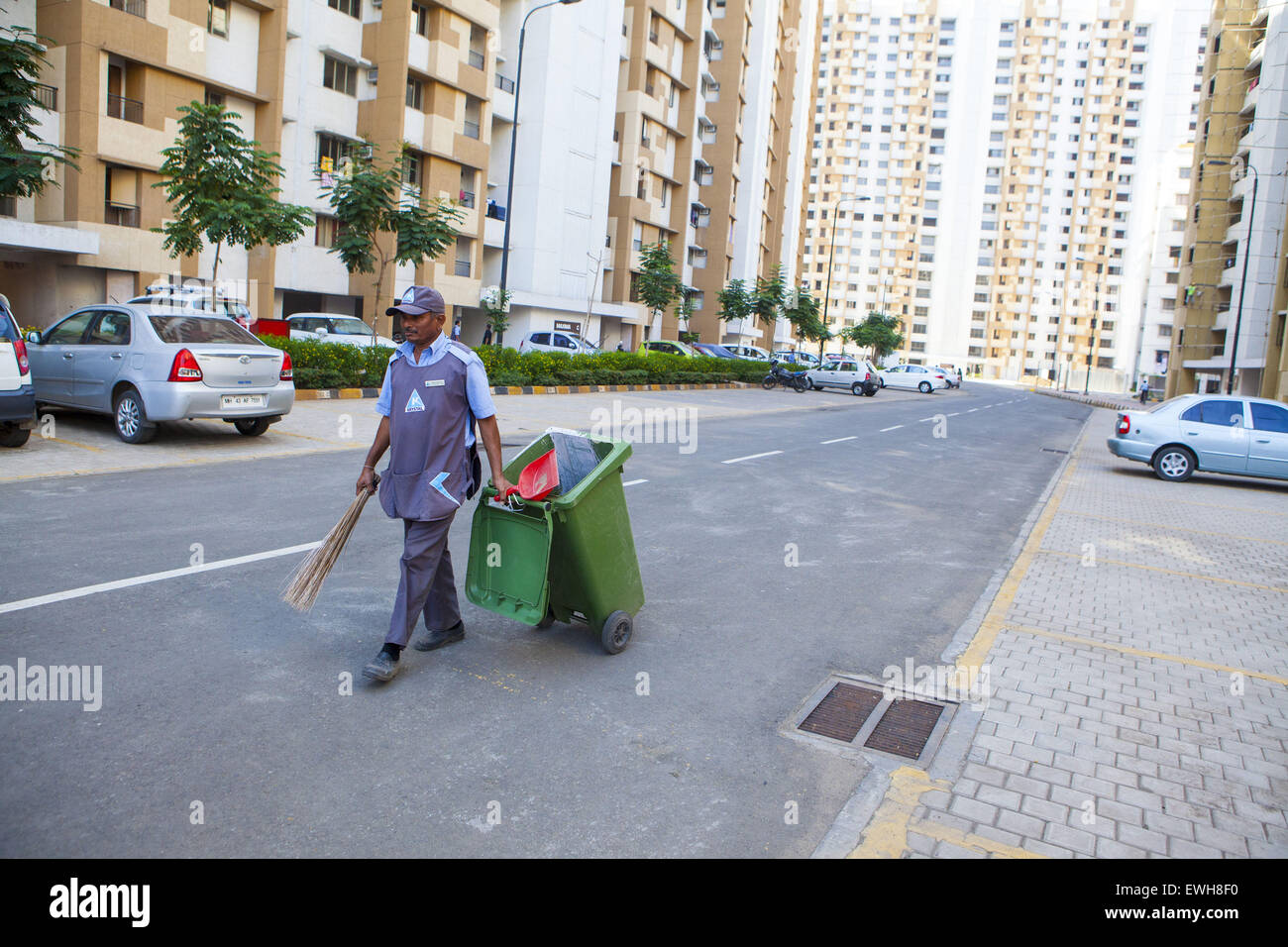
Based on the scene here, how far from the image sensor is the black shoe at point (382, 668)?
4.48 m

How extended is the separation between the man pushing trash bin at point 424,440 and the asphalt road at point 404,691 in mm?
448

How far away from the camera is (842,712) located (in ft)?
15.4

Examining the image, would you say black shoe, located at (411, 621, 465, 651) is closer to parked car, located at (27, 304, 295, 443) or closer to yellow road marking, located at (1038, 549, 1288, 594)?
yellow road marking, located at (1038, 549, 1288, 594)

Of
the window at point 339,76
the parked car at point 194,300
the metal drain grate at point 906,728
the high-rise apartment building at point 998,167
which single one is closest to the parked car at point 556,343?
the parked car at point 194,300

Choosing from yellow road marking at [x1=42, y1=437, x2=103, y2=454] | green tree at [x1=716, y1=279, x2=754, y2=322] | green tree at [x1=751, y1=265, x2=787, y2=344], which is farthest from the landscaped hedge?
green tree at [x1=751, y1=265, x2=787, y2=344]

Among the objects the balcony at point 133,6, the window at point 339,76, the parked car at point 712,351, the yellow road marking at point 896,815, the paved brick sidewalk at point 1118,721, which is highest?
the window at point 339,76

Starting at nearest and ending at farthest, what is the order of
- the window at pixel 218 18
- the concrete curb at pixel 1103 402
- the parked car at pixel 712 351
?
the window at pixel 218 18
the parked car at pixel 712 351
the concrete curb at pixel 1103 402

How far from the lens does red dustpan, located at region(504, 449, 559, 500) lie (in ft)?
15.4

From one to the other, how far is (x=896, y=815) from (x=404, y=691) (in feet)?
7.33

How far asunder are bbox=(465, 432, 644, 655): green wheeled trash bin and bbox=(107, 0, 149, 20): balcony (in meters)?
29.4

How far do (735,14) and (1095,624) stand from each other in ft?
221

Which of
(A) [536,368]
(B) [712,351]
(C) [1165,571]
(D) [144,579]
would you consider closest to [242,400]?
(D) [144,579]

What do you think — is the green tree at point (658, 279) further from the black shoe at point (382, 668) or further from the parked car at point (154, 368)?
the black shoe at point (382, 668)
